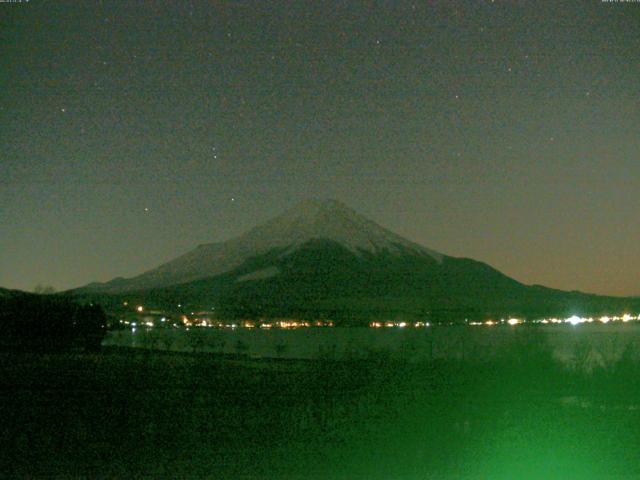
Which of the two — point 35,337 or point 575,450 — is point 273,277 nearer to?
point 35,337

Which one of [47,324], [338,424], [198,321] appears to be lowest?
[338,424]

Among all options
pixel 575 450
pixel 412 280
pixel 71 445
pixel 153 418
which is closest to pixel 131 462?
pixel 71 445

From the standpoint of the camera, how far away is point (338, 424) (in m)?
12.6

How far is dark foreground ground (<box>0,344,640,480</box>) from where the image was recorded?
9.71 metres

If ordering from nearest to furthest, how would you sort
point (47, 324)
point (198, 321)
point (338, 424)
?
point (338, 424), point (47, 324), point (198, 321)

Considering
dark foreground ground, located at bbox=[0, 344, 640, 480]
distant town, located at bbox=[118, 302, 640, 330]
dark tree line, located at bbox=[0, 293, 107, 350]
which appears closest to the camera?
dark foreground ground, located at bbox=[0, 344, 640, 480]

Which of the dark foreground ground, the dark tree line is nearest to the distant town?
the dark tree line

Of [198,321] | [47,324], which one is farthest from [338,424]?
[198,321]

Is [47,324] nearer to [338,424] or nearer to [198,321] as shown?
[338,424]

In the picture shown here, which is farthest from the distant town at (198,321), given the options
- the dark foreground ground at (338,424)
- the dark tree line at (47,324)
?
the dark foreground ground at (338,424)

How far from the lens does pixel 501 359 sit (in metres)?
20.4

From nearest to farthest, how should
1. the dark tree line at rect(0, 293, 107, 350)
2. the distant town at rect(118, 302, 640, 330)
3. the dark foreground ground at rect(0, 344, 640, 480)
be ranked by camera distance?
the dark foreground ground at rect(0, 344, 640, 480)
the dark tree line at rect(0, 293, 107, 350)
the distant town at rect(118, 302, 640, 330)

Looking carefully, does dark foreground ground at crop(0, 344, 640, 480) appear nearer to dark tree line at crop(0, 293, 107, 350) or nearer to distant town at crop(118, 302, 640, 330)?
dark tree line at crop(0, 293, 107, 350)

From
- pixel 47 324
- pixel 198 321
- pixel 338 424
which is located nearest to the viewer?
pixel 338 424
